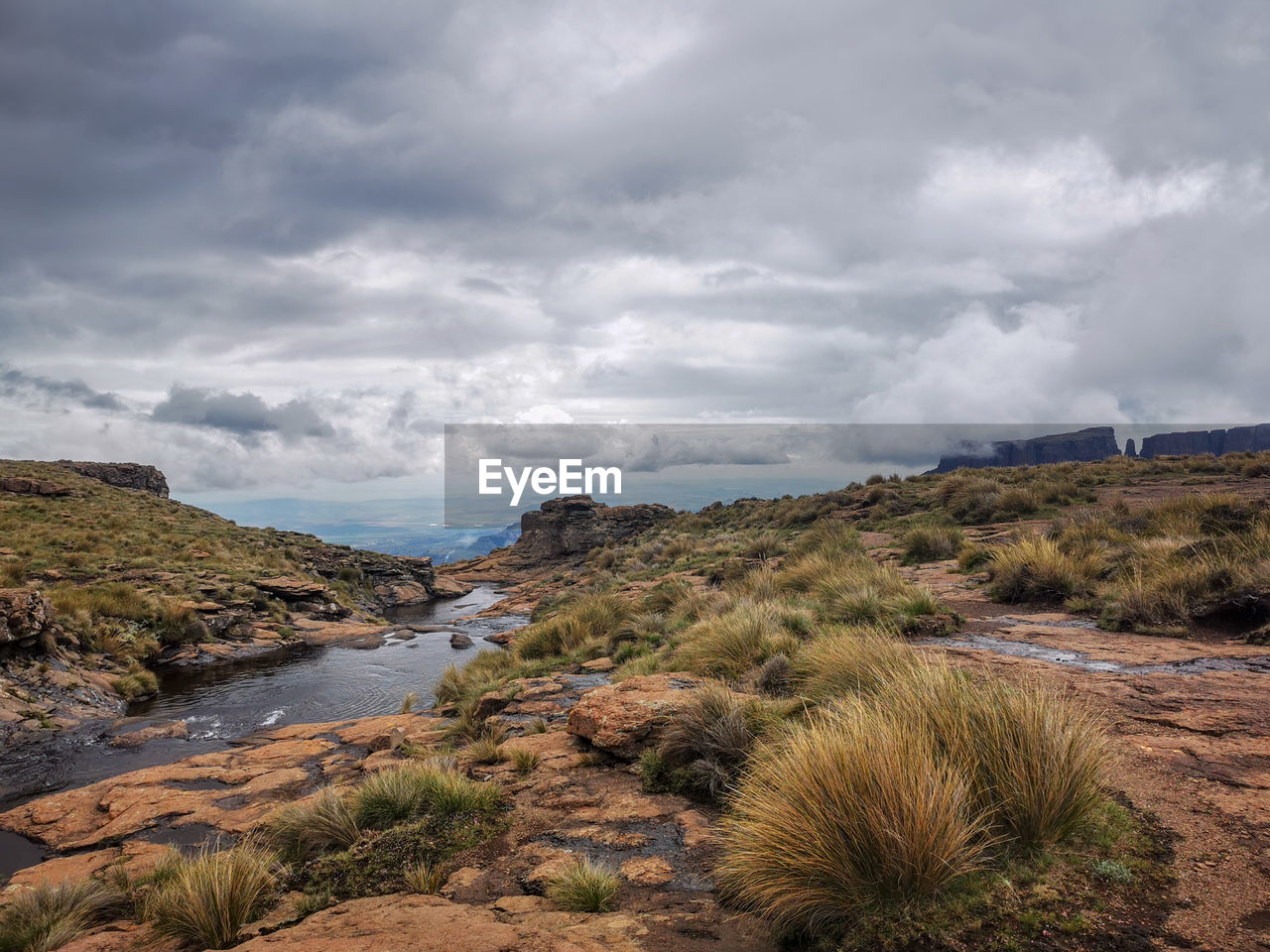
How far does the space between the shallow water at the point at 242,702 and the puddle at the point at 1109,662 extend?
1082cm

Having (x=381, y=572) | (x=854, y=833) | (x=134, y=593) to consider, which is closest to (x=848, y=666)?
(x=854, y=833)

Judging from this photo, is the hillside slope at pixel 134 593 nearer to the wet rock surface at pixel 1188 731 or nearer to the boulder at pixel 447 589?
the boulder at pixel 447 589

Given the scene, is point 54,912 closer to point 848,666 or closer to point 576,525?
point 848,666

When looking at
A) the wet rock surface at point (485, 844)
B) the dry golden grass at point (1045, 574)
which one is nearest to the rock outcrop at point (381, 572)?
the wet rock surface at point (485, 844)

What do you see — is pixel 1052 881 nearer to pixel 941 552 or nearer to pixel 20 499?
pixel 941 552

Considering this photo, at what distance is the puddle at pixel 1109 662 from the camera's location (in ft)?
20.1

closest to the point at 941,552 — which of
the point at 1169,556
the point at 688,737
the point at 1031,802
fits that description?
the point at 1169,556

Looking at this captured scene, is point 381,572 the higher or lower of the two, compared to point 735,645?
lower

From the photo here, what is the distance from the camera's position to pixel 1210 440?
4003 inches

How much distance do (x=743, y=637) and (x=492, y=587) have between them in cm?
4553

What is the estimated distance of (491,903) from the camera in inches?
148

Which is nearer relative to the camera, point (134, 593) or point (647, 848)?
point (647, 848)

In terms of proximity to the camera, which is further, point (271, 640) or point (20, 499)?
point (20, 499)

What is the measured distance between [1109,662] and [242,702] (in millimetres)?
15881
